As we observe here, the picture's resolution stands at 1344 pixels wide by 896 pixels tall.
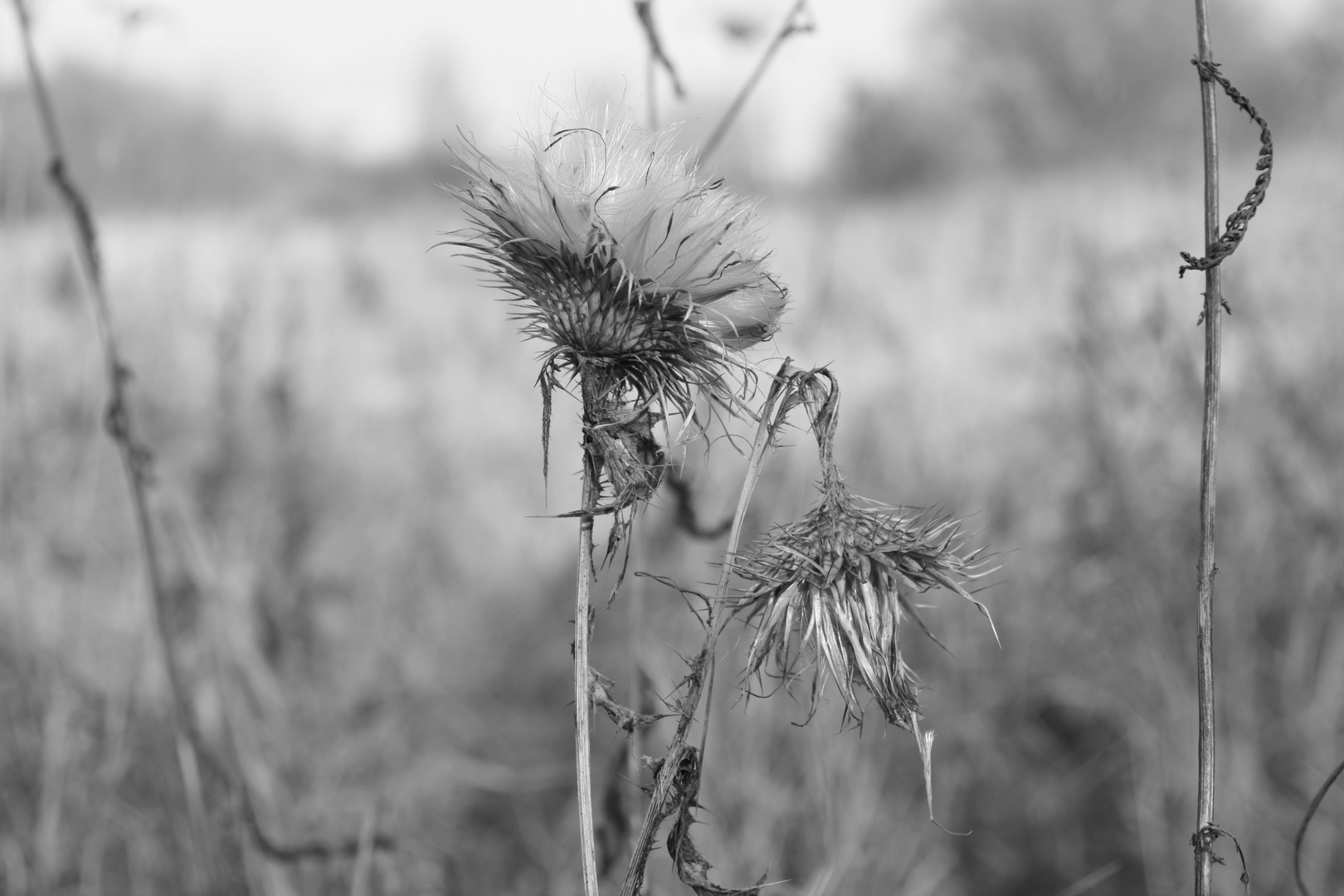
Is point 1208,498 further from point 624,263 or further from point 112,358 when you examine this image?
point 112,358

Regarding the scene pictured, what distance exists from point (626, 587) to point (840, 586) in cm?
212

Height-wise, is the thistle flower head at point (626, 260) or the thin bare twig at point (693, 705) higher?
the thistle flower head at point (626, 260)

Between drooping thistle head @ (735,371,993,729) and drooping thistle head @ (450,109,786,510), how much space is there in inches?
4.0

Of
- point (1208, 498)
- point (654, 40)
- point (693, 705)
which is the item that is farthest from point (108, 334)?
point (1208, 498)

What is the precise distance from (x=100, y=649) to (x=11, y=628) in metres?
0.25

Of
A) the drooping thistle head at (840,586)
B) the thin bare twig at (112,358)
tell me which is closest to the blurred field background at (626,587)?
the thin bare twig at (112,358)

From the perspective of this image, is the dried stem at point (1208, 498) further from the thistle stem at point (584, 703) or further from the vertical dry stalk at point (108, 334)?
the vertical dry stalk at point (108, 334)

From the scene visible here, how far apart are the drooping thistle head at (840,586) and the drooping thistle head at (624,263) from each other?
10cm

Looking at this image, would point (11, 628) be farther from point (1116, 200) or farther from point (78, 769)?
point (1116, 200)

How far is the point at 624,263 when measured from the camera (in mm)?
736

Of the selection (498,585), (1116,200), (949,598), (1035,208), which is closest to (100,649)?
(498,585)

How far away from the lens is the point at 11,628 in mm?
2635

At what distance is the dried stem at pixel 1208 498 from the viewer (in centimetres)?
62

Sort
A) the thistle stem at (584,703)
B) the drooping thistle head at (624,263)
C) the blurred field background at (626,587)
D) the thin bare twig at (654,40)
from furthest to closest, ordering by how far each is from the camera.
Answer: the blurred field background at (626,587) → the thin bare twig at (654,40) → the drooping thistle head at (624,263) → the thistle stem at (584,703)
